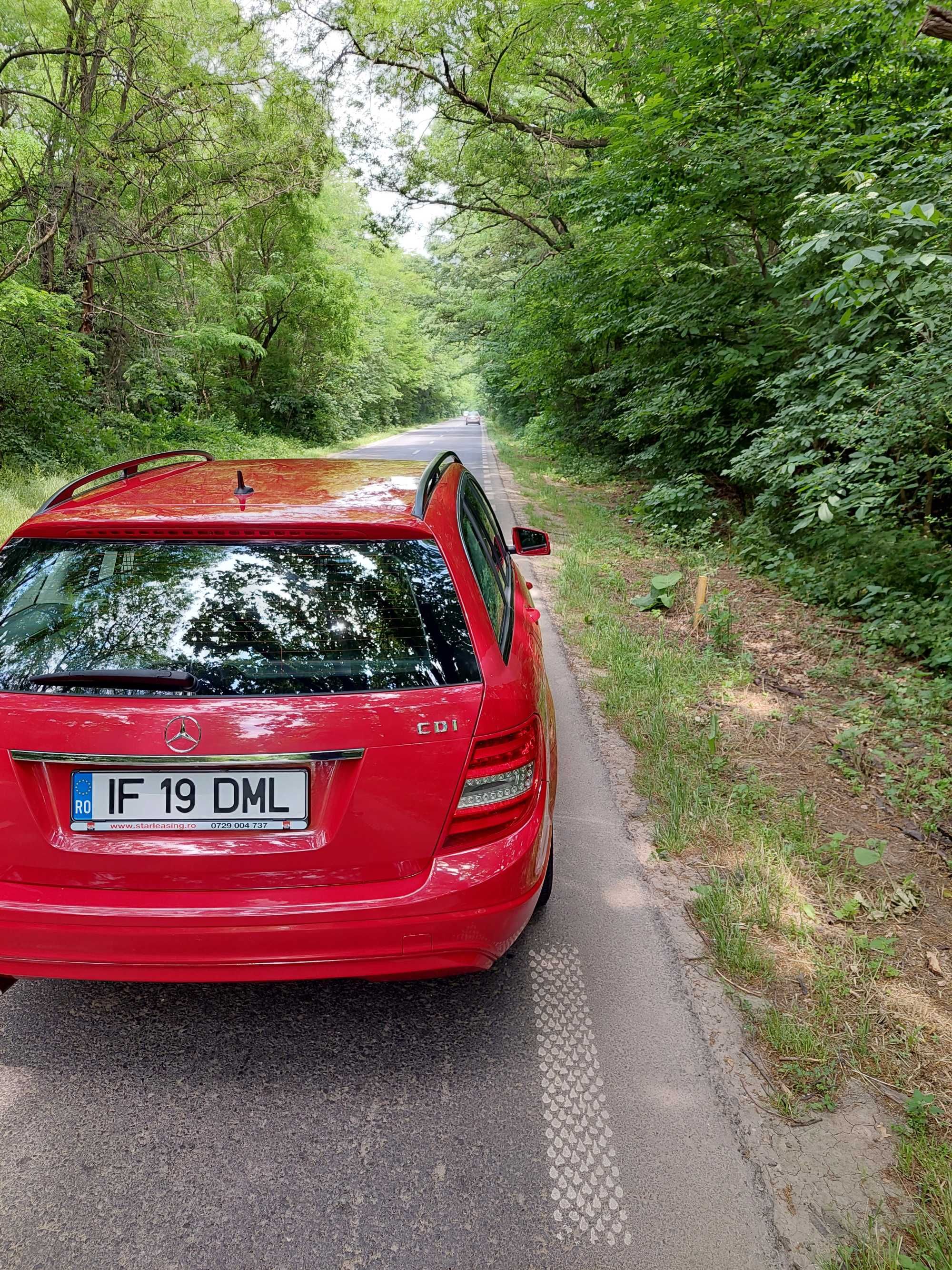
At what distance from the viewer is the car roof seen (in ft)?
6.50

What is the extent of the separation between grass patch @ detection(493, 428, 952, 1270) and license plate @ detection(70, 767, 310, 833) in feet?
5.17

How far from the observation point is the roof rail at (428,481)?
2.15 m

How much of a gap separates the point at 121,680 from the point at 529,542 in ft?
8.79

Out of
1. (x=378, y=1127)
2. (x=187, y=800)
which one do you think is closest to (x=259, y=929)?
(x=187, y=800)

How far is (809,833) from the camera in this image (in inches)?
127

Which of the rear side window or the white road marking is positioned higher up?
the rear side window

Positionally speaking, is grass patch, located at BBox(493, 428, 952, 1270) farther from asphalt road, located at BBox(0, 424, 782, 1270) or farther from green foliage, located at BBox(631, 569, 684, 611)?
asphalt road, located at BBox(0, 424, 782, 1270)

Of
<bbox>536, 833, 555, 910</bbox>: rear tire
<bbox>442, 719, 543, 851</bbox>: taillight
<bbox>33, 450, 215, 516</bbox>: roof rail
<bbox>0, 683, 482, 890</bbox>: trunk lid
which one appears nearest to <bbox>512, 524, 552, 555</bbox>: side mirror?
<bbox>33, 450, 215, 516</bbox>: roof rail

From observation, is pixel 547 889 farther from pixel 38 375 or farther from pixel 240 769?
pixel 38 375

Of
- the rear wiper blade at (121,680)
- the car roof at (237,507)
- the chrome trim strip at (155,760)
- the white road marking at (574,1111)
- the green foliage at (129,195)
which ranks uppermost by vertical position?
the green foliage at (129,195)

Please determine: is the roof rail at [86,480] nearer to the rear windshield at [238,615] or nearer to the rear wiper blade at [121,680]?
the rear windshield at [238,615]

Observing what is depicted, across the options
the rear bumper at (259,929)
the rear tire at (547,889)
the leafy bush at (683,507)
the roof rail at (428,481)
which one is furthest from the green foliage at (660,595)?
the rear bumper at (259,929)

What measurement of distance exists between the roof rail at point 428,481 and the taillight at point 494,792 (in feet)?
2.27

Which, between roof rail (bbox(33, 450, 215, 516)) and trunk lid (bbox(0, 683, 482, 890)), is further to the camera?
roof rail (bbox(33, 450, 215, 516))
